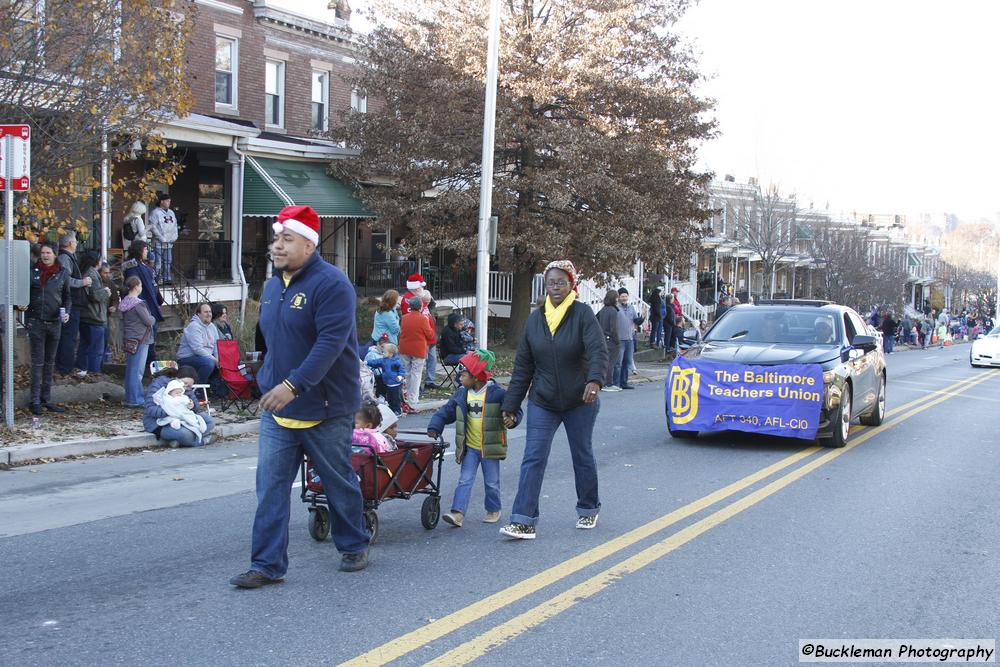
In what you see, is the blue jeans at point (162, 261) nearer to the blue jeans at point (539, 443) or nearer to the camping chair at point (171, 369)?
the camping chair at point (171, 369)

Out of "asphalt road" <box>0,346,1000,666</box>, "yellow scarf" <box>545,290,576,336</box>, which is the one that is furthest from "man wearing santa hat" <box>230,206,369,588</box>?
"yellow scarf" <box>545,290,576,336</box>

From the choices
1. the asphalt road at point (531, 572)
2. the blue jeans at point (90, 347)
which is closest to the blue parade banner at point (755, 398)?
the asphalt road at point (531, 572)

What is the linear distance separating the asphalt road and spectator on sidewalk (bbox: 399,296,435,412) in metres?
5.01

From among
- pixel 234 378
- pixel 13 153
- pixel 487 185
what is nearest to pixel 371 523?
pixel 13 153

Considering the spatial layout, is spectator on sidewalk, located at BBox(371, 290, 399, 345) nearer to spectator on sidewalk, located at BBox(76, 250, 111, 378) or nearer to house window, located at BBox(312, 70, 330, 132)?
spectator on sidewalk, located at BBox(76, 250, 111, 378)

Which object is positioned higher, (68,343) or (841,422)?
(68,343)

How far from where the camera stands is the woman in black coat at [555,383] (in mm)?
7102

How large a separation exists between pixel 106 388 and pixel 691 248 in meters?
15.4

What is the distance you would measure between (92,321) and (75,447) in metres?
3.29

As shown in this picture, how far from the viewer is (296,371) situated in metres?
A: 5.54

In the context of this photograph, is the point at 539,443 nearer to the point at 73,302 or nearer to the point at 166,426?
the point at 166,426

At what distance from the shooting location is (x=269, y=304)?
230 inches

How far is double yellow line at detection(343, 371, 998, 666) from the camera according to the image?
194 inches

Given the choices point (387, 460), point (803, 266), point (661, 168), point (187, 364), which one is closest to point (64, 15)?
point (187, 364)
